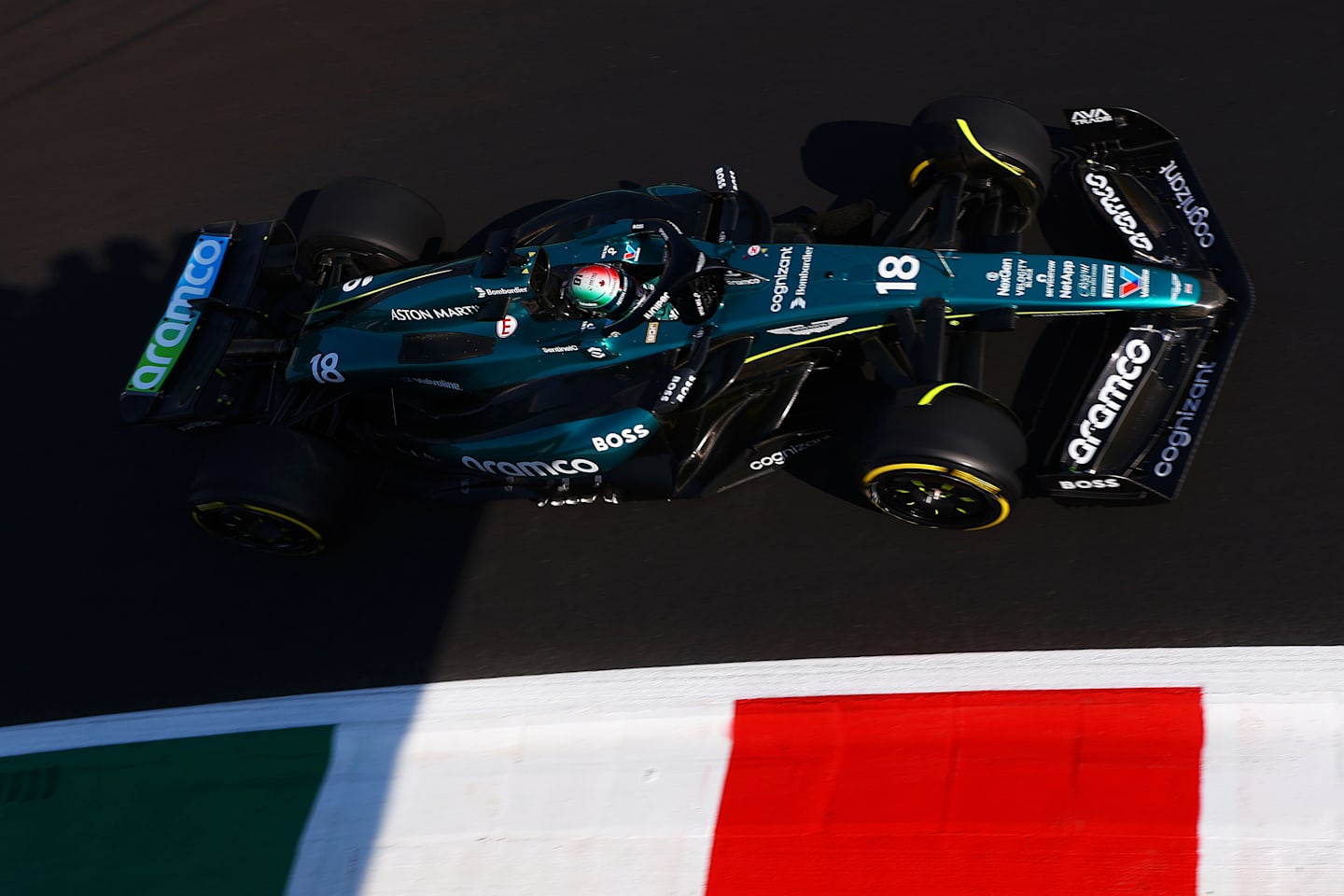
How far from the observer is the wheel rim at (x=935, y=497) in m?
5.65

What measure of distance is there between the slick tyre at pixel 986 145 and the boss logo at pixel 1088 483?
204 centimetres

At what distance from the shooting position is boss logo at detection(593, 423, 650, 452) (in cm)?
622

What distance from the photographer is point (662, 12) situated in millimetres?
9516

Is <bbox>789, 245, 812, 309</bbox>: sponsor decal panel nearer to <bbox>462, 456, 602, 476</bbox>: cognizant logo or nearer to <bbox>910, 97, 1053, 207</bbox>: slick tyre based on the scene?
<bbox>910, 97, 1053, 207</bbox>: slick tyre

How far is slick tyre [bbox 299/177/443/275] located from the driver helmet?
1.98 metres

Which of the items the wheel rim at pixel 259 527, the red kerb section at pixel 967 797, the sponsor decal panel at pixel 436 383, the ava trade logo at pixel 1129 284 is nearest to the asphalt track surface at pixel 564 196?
the wheel rim at pixel 259 527

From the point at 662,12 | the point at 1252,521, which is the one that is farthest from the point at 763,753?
the point at 662,12

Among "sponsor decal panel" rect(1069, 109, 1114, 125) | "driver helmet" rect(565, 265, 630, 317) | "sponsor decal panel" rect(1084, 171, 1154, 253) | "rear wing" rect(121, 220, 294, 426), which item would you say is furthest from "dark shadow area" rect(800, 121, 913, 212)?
"rear wing" rect(121, 220, 294, 426)

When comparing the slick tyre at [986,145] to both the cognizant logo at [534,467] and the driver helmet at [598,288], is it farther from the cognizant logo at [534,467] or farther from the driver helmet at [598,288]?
the cognizant logo at [534,467]

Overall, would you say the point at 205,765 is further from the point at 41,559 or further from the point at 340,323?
the point at 340,323

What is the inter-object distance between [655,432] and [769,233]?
1.47 metres

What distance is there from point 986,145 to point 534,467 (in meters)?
3.20

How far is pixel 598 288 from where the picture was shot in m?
6.12

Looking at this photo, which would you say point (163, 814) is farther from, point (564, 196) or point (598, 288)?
point (564, 196)
